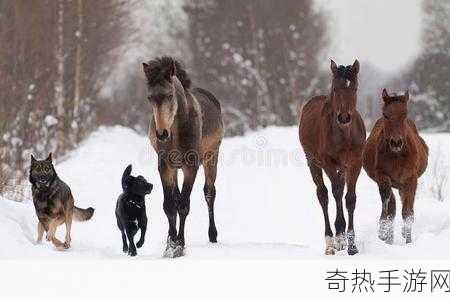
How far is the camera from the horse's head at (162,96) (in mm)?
7865

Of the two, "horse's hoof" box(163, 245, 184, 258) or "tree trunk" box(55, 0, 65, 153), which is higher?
"tree trunk" box(55, 0, 65, 153)

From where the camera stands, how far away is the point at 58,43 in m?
25.9

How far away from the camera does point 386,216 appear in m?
9.91

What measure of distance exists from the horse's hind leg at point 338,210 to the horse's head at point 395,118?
0.70 meters

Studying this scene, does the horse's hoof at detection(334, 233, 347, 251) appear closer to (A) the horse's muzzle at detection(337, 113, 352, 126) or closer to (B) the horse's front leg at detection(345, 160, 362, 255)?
(B) the horse's front leg at detection(345, 160, 362, 255)

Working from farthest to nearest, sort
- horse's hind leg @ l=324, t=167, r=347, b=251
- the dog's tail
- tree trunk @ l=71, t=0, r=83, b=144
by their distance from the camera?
1. tree trunk @ l=71, t=0, r=83, b=144
2. the dog's tail
3. horse's hind leg @ l=324, t=167, r=347, b=251

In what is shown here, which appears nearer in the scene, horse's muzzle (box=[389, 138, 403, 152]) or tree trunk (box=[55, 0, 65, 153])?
horse's muzzle (box=[389, 138, 403, 152])

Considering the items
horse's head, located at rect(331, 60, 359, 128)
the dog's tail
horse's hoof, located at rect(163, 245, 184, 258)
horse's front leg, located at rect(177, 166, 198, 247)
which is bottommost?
horse's hoof, located at rect(163, 245, 184, 258)

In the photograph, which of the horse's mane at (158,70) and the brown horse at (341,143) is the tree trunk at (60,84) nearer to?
the brown horse at (341,143)

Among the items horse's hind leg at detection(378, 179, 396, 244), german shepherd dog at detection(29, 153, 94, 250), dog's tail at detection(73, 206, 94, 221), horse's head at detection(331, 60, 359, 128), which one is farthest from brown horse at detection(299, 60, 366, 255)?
dog's tail at detection(73, 206, 94, 221)

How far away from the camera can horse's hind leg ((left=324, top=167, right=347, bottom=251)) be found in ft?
29.4

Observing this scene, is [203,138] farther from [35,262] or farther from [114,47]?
[114,47]

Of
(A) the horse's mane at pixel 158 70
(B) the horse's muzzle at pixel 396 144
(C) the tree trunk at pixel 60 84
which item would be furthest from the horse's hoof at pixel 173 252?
(C) the tree trunk at pixel 60 84

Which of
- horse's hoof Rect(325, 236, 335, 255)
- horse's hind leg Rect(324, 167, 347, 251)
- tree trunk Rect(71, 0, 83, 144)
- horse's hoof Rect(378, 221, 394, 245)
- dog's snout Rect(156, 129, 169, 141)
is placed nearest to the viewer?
dog's snout Rect(156, 129, 169, 141)
